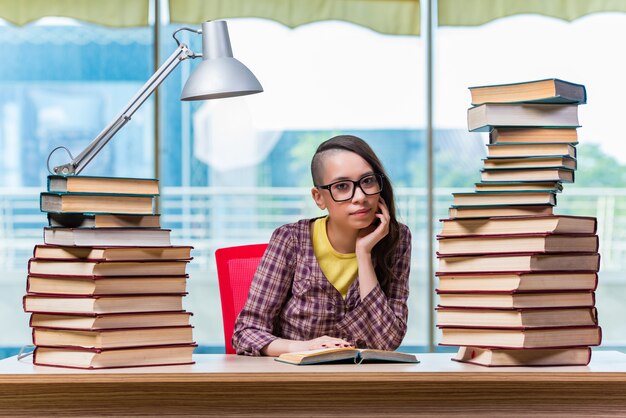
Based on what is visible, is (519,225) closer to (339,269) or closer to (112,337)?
(339,269)

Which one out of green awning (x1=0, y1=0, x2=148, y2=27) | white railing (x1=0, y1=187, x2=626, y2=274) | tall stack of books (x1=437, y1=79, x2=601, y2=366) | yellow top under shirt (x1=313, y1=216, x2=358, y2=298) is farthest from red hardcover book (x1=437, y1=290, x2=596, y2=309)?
green awning (x1=0, y1=0, x2=148, y2=27)

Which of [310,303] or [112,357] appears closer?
[112,357]

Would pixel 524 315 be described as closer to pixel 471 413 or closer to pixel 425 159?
pixel 471 413

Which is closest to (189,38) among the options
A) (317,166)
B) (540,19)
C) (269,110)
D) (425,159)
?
(269,110)

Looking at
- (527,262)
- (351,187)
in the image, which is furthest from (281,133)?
(527,262)

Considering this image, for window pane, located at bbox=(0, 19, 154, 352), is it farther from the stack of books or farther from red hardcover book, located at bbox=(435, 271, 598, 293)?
red hardcover book, located at bbox=(435, 271, 598, 293)

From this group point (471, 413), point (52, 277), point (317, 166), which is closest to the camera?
point (471, 413)

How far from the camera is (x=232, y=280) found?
2.71 metres

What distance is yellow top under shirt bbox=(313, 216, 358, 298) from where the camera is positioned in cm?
245

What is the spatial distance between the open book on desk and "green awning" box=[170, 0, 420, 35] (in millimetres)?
2980

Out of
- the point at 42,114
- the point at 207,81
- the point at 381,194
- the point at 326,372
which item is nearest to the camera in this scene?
the point at 326,372

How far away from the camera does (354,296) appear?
2424 millimetres

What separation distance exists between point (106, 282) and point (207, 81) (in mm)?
534

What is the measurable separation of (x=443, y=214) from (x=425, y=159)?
307 millimetres
